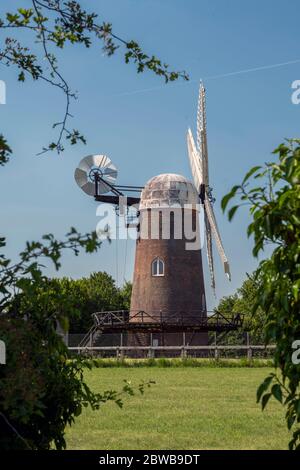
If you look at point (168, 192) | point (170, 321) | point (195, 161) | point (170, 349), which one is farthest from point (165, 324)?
point (195, 161)

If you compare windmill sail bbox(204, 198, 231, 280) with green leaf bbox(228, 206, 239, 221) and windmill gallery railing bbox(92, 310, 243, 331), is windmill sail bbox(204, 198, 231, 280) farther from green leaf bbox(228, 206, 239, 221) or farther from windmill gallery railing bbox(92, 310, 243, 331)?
green leaf bbox(228, 206, 239, 221)

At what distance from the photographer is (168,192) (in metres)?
40.4

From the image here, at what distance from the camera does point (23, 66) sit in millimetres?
4750

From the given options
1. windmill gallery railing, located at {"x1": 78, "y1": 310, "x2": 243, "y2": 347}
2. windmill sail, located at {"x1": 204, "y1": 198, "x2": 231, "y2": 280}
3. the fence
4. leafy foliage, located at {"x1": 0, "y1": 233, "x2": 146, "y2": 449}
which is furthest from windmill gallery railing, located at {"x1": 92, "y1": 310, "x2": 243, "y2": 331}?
leafy foliage, located at {"x1": 0, "y1": 233, "x2": 146, "y2": 449}

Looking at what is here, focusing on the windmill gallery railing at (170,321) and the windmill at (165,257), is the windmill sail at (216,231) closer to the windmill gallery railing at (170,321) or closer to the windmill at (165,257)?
the windmill at (165,257)

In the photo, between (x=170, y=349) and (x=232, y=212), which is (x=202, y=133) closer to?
(x=170, y=349)

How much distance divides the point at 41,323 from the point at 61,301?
1.78 feet

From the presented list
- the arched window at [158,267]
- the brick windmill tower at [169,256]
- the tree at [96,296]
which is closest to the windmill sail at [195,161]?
the brick windmill tower at [169,256]

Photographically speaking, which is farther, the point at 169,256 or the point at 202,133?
the point at 202,133

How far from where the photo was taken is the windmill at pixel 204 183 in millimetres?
42406

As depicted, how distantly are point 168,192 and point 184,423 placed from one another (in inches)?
1185
